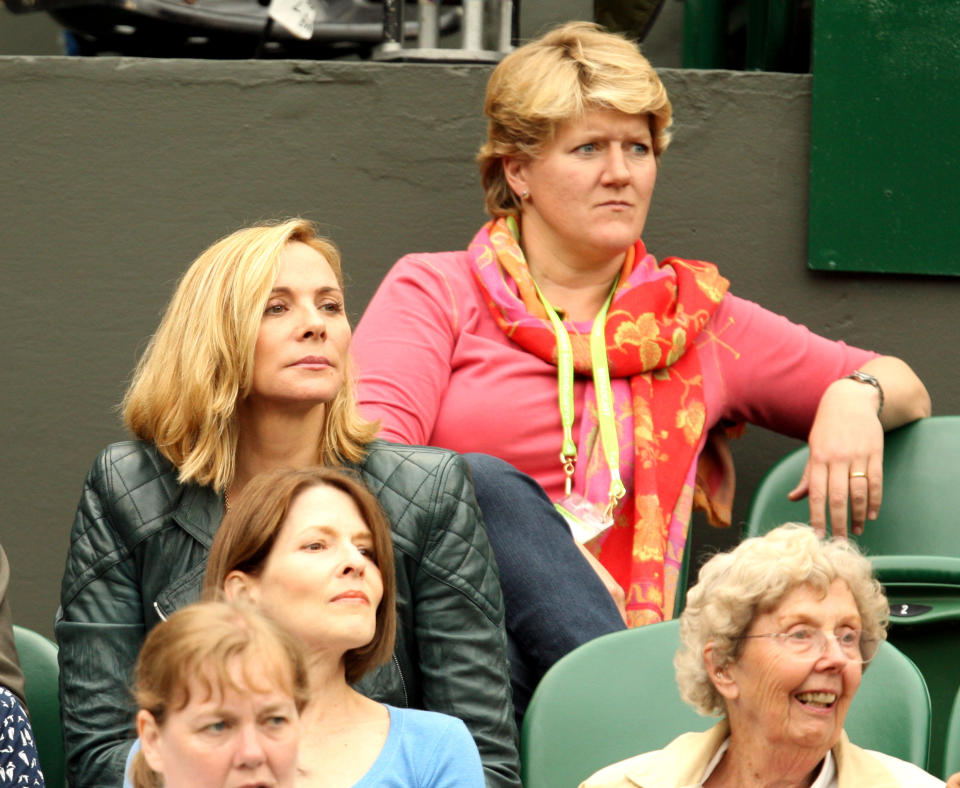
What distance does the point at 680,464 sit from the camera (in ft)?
11.0

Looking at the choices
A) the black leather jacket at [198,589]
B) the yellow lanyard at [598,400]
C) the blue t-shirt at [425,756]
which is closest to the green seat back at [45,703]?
the black leather jacket at [198,589]

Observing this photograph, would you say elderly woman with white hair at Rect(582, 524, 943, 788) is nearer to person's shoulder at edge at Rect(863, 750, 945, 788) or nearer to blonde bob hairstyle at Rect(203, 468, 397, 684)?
person's shoulder at edge at Rect(863, 750, 945, 788)

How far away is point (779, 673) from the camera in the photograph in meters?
2.32

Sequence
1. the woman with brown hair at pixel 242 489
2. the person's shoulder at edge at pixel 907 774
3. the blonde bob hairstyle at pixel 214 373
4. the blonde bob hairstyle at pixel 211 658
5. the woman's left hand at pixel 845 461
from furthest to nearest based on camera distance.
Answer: the woman's left hand at pixel 845 461 → the blonde bob hairstyle at pixel 214 373 → the woman with brown hair at pixel 242 489 → the person's shoulder at edge at pixel 907 774 → the blonde bob hairstyle at pixel 211 658

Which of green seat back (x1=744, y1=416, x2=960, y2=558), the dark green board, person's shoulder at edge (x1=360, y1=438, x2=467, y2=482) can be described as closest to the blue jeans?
person's shoulder at edge (x1=360, y1=438, x2=467, y2=482)

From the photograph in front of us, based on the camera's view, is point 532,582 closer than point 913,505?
Yes

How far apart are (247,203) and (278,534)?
5.60 feet

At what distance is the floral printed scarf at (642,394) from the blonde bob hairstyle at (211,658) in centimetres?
134

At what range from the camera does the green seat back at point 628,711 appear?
252 cm

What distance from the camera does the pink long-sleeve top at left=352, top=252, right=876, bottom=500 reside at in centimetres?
330

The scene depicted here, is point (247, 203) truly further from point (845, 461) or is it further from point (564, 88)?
point (845, 461)

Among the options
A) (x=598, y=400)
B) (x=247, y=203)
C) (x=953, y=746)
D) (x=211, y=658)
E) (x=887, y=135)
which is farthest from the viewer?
(x=247, y=203)

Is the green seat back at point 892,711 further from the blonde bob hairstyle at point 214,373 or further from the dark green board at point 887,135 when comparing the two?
the dark green board at point 887,135

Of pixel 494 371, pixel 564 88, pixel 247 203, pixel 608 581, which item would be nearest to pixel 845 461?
pixel 608 581
